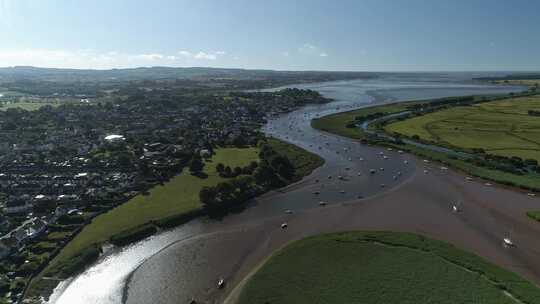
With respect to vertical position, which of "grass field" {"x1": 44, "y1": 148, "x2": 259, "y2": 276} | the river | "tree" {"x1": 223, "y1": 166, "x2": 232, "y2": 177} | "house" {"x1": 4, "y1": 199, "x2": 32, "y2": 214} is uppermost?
"tree" {"x1": 223, "y1": 166, "x2": 232, "y2": 177}

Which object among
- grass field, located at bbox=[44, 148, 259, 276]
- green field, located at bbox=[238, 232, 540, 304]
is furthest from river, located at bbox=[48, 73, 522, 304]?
green field, located at bbox=[238, 232, 540, 304]

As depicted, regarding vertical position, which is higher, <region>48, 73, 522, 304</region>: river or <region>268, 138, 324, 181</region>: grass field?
<region>268, 138, 324, 181</region>: grass field

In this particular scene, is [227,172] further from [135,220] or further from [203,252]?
[203,252]

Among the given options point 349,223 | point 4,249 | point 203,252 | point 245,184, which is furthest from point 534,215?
point 4,249

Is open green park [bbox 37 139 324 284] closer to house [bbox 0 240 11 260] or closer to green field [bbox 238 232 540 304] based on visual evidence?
house [bbox 0 240 11 260]

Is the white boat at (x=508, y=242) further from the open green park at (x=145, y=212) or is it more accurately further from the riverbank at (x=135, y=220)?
the open green park at (x=145, y=212)
